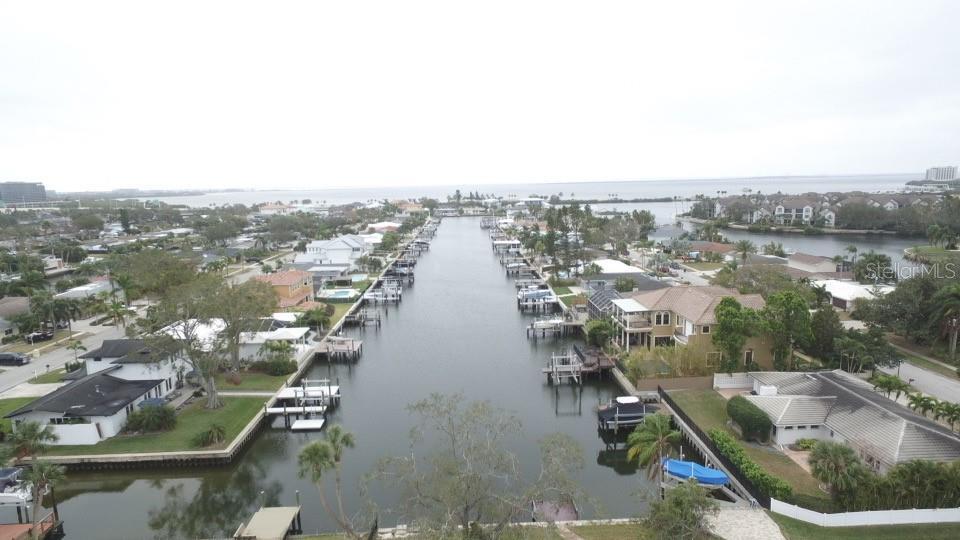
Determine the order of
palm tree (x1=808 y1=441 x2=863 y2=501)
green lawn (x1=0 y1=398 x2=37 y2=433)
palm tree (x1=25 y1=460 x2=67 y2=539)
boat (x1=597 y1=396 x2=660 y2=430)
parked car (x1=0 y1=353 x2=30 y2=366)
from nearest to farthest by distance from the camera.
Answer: palm tree (x1=808 y1=441 x2=863 y2=501) < palm tree (x1=25 y1=460 x2=67 y2=539) < green lawn (x1=0 y1=398 x2=37 y2=433) < boat (x1=597 y1=396 x2=660 y2=430) < parked car (x1=0 y1=353 x2=30 y2=366)

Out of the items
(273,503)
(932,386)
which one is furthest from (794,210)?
(273,503)

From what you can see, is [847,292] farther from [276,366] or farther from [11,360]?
[11,360]

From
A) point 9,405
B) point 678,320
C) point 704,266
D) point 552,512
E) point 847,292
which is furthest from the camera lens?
point 704,266

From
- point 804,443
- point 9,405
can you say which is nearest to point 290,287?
point 9,405

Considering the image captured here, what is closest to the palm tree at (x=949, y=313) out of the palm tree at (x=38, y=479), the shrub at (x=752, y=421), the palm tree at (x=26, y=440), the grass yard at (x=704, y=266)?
the shrub at (x=752, y=421)

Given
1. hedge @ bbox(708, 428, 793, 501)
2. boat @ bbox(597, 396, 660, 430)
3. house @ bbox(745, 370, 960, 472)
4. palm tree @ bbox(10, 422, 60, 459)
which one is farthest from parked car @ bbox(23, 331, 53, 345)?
house @ bbox(745, 370, 960, 472)

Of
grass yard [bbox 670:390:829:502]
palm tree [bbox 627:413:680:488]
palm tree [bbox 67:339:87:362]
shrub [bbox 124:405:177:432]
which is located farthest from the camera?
palm tree [bbox 67:339:87:362]

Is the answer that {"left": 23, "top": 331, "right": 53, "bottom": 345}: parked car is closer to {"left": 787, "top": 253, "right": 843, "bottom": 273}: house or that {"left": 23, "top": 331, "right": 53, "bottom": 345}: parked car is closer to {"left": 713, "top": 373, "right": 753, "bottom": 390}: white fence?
{"left": 713, "top": 373, "right": 753, "bottom": 390}: white fence

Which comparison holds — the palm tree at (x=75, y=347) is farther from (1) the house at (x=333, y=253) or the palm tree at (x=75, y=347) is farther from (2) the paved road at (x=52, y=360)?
(1) the house at (x=333, y=253)
